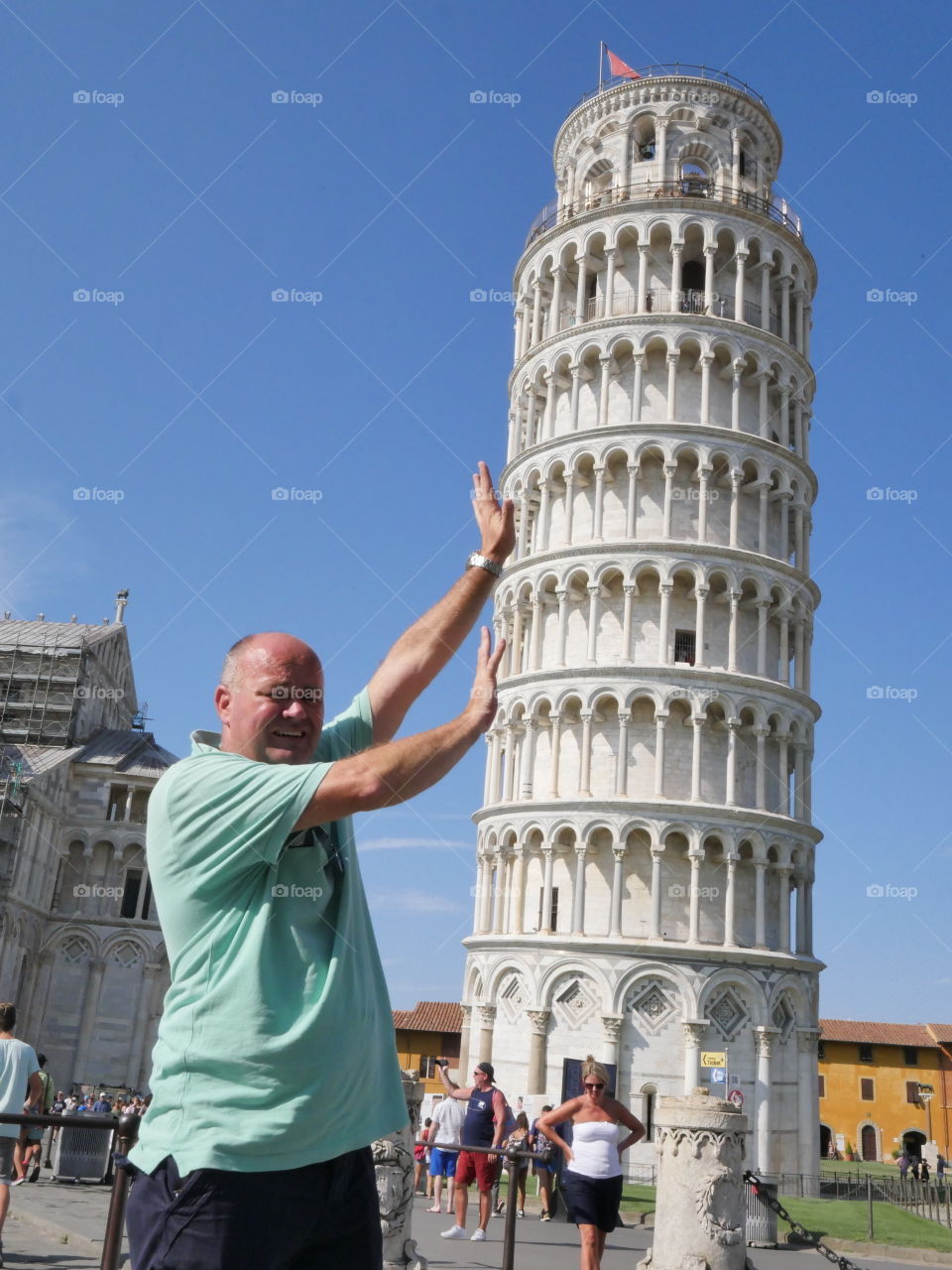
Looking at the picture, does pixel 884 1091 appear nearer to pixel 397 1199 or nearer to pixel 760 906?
pixel 760 906

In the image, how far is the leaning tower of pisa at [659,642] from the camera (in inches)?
1426

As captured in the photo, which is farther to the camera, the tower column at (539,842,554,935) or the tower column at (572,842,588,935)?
the tower column at (539,842,554,935)

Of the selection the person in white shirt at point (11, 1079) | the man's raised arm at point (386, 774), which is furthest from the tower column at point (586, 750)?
the man's raised arm at point (386, 774)

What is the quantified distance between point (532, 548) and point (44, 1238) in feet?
113

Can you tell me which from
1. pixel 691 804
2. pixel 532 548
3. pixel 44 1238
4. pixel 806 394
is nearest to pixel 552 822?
pixel 691 804

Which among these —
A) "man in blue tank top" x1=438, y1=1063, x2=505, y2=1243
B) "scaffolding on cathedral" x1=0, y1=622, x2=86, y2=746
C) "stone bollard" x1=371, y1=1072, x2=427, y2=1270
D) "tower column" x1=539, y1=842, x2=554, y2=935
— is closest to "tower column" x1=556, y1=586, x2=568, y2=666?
"tower column" x1=539, y1=842, x2=554, y2=935

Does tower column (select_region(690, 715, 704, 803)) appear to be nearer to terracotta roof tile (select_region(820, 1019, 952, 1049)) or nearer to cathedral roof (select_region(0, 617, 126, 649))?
cathedral roof (select_region(0, 617, 126, 649))

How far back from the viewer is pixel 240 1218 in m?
2.55

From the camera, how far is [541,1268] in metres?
12.1

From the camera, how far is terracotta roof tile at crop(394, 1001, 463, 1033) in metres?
66.2

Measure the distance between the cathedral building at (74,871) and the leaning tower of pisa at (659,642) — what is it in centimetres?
1691

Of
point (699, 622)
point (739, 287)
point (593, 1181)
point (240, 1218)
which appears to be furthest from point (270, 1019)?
point (739, 287)

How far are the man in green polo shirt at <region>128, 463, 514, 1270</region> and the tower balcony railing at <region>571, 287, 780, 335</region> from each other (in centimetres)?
4092

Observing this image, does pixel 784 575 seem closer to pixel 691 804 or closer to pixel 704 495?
pixel 704 495
